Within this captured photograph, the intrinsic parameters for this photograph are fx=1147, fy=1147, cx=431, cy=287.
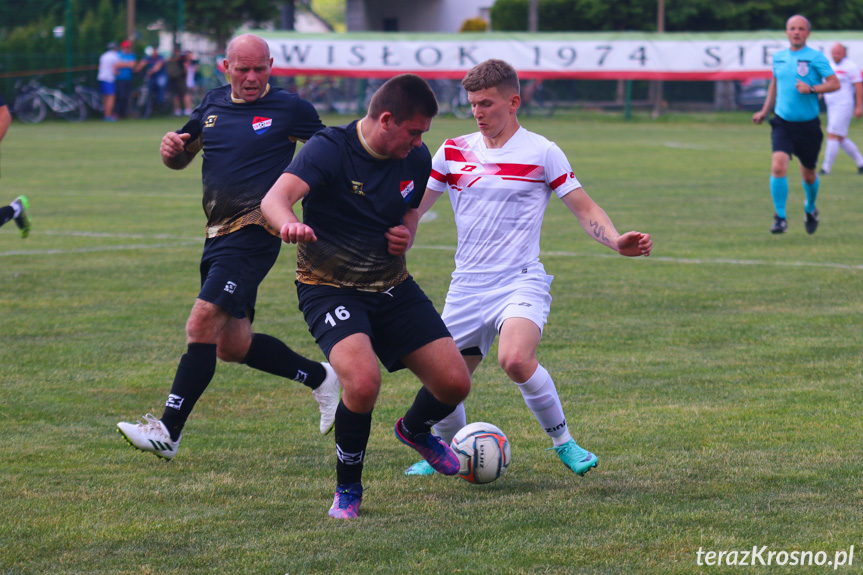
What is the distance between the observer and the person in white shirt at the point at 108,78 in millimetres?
34094

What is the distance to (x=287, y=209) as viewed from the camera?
14.2ft

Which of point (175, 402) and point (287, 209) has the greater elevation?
point (287, 209)

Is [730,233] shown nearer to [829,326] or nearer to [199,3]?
[829,326]

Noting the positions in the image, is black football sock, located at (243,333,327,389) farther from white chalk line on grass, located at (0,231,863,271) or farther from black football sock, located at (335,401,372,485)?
white chalk line on grass, located at (0,231,863,271)

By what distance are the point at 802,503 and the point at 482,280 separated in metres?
1.68

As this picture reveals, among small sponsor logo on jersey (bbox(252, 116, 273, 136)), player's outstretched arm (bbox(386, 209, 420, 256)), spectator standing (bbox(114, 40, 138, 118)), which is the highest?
small sponsor logo on jersey (bbox(252, 116, 273, 136))

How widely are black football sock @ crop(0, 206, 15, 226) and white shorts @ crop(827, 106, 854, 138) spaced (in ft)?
44.0

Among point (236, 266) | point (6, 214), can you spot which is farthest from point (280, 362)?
point (6, 214)

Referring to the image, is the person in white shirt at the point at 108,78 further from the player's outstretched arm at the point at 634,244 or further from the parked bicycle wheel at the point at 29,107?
the player's outstretched arm at the point at 634,244

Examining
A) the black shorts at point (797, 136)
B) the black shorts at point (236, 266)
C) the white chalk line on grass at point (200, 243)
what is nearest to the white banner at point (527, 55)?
the black shorts at point (797, 136)

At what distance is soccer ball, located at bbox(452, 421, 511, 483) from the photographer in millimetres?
4941

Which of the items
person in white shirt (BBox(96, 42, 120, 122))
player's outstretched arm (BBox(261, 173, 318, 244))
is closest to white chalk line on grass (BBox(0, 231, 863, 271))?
player's outstretched arm (BBox(261, 173, 318, 244))

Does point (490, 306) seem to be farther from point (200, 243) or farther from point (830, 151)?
point (830, 151)

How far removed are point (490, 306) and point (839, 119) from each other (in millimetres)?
15186
